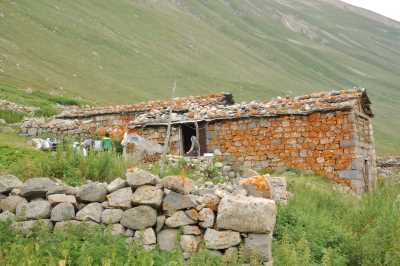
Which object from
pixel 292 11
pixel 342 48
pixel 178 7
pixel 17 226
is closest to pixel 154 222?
pixel 17 226

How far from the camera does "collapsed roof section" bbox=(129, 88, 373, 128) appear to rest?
48.3 ft

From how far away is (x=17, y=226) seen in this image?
18.8ft

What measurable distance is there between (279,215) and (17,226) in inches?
161

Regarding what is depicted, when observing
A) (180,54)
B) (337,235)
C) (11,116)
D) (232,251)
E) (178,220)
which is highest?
(180,54)

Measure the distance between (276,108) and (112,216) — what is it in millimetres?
10214

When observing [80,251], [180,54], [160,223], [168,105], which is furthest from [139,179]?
[180,54]

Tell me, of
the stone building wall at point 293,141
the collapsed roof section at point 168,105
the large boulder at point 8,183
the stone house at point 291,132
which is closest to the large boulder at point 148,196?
the large boulder at point 8,183

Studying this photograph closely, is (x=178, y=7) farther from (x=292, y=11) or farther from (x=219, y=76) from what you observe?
(x=292, y=11)

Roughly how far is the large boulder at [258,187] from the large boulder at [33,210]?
9.12 ft

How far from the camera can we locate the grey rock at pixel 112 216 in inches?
231

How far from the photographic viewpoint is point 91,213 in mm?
5875

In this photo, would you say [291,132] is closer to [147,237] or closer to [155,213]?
[155,213]

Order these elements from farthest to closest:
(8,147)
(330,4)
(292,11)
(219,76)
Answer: (330,4) → (292,11) → (219,76) → (8,147)

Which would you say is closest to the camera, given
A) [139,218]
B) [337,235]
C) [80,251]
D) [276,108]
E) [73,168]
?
[80,251]
